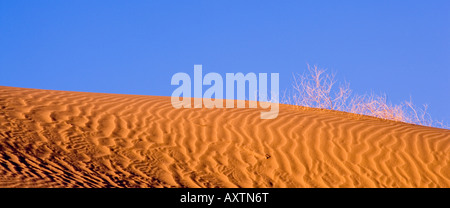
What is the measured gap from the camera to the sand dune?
668cm

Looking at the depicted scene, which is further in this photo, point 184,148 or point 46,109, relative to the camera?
point 46,109

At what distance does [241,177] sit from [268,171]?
0.51m

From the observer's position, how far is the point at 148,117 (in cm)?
909

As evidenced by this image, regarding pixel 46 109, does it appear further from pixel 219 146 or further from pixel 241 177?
pixel 241 177

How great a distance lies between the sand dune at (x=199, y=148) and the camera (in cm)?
668

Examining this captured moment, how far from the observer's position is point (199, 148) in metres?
7.86
